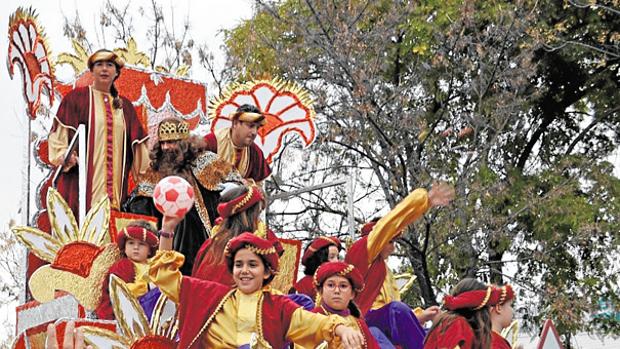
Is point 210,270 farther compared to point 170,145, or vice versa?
point 170,145

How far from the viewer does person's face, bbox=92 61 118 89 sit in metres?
9.51

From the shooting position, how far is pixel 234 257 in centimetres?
603

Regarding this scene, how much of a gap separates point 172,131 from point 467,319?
3.16 m

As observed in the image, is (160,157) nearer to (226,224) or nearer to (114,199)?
(114,199)

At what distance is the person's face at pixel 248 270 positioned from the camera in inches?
235

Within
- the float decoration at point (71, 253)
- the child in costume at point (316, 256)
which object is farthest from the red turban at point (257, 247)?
the float decoration at point (71, 253)

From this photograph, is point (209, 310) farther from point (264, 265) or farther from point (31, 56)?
point (31, 56)

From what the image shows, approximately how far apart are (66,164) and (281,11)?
8426 millimetres

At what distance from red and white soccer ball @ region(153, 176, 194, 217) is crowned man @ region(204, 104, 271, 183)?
2.50 m

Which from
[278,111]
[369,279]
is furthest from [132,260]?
[278,111]

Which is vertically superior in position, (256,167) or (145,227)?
(256,167)

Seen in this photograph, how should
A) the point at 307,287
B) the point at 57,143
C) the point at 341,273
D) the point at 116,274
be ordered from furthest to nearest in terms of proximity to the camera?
1. the point at 57,143
2. the point at 307,287
3. the point at 116,274
4. the point at 341,273

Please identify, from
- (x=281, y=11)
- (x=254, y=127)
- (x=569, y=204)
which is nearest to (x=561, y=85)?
(x=569, y=204)

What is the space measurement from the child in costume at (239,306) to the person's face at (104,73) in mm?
3927
